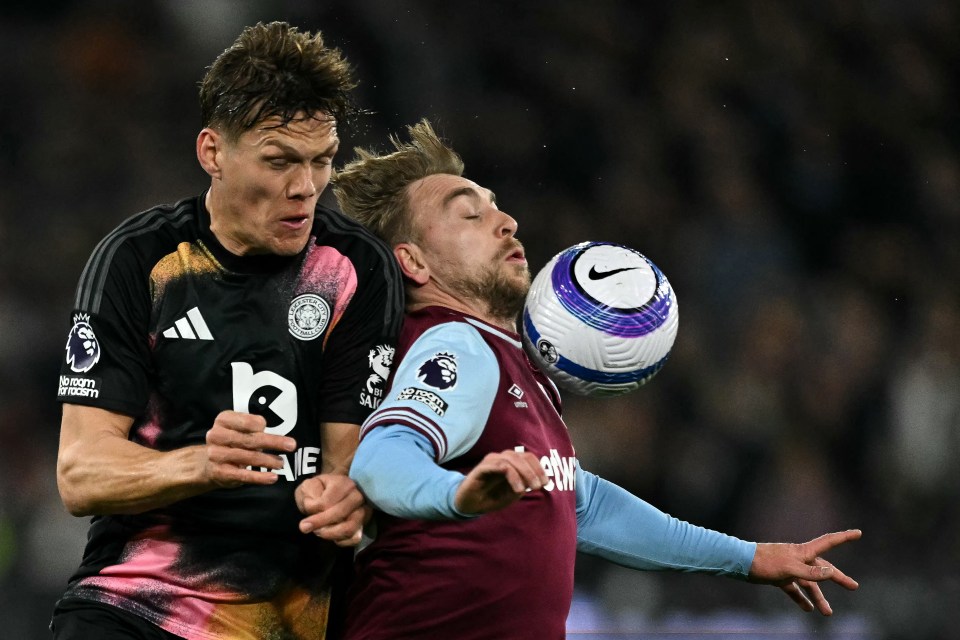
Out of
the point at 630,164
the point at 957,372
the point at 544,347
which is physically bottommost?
the point at 957,372

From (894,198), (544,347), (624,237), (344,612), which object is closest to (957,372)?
(894,198)

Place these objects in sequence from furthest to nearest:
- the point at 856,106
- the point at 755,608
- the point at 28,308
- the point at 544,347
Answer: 1. the point at 856,106
2. the point at 28,308
3. the point at 755,608
4. the point at 544,347

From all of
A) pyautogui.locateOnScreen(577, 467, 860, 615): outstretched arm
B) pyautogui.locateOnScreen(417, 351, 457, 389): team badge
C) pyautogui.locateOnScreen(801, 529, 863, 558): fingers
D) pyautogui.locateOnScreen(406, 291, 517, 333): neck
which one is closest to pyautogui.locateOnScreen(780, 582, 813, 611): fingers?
pyautogui.locateOnScreen(577, 467, 860, 615): outstretched arm

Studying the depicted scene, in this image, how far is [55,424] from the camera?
6.43 metres

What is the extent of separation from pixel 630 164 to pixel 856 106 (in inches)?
76.3

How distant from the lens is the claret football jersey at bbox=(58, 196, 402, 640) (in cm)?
290

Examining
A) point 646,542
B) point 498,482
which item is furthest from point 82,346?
point 646,542

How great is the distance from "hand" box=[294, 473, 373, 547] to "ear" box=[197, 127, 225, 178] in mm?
806

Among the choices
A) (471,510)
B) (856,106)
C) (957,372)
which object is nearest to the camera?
(471,510)

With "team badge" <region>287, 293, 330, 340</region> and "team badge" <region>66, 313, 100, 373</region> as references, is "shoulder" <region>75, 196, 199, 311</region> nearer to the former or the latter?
"team badge" <region>66, 313, 100, 373</region>

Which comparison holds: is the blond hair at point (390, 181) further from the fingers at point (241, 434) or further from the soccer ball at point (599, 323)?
the fingers at point (241, 434)

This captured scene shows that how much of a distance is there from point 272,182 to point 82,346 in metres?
0.57

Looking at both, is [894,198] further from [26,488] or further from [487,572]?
[487,572]

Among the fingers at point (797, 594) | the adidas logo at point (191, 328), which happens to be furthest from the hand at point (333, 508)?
the fingers at point (797, 594)
